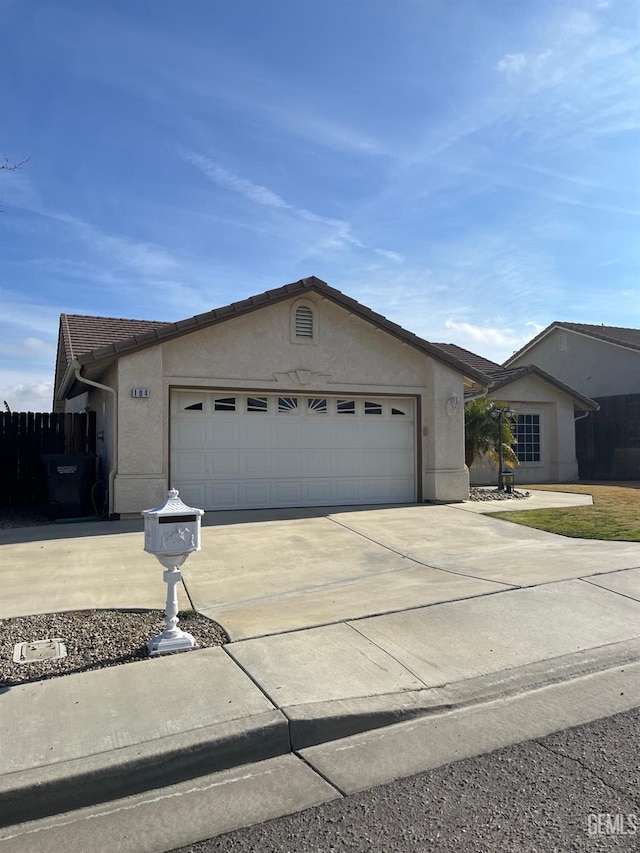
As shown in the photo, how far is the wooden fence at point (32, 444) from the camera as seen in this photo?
13.6 metres

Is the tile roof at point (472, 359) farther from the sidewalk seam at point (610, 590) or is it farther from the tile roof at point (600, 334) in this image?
the sidewalk seam at point (610, 590)

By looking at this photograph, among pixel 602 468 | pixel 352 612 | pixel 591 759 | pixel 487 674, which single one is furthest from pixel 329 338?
pixel 602 468

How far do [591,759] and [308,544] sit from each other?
18.5ft

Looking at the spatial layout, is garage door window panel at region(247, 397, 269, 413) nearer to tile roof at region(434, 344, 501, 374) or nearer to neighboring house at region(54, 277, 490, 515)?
neighboring house at region(54, 277, 490, 515)

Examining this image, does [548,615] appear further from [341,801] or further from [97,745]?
[97,745]

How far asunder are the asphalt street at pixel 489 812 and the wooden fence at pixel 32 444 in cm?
1173

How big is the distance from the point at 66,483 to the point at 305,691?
8.50m

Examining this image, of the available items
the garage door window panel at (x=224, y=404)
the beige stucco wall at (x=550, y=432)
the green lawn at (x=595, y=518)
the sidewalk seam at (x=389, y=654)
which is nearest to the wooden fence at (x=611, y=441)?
the beige stucco wall at (x=550, y=432)

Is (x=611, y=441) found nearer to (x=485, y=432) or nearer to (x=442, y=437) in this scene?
(x=485, y=432)

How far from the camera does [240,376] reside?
11.8 m

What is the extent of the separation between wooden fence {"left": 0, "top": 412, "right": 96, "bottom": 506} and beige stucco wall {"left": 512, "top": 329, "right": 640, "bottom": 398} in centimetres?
1921

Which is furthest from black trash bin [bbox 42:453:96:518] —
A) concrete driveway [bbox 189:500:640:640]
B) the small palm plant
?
the small palm plant

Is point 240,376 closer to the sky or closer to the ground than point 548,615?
closer to the sky

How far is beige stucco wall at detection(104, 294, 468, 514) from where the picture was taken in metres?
11.0
